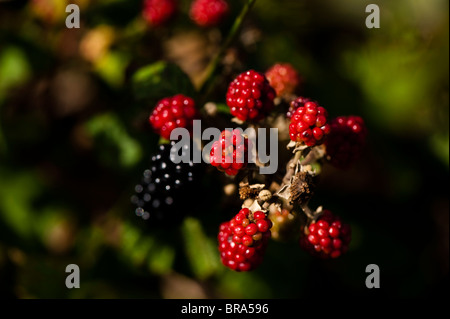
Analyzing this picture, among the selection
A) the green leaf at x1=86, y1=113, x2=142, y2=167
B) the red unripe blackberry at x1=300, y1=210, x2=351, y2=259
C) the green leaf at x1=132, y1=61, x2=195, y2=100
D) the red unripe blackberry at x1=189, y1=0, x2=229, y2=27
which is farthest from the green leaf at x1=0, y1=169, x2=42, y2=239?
the red unripe blackberry at x1=300, y1=210, x2=351, y2=259

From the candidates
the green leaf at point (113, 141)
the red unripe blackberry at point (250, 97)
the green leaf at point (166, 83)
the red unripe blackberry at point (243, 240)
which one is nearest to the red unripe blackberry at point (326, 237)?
the red unripe blackberry at point (243, 240)

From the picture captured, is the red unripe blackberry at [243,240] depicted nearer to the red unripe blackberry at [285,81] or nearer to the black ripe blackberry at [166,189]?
the black ripe blackberry at [166,189]

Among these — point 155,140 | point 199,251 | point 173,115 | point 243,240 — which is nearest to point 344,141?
point 243,240

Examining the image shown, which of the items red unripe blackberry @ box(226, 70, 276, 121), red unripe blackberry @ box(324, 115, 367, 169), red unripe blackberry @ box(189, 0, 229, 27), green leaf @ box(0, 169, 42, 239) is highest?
red unripe blackberry @ box(189, 0, 229, 27)

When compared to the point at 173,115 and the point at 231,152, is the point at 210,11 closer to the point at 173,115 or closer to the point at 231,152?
the point at 173,115

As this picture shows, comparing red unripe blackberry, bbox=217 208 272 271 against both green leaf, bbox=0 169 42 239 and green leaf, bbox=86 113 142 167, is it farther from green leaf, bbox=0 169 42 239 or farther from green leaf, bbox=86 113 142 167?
green leaf, bbox=0 169 42 239

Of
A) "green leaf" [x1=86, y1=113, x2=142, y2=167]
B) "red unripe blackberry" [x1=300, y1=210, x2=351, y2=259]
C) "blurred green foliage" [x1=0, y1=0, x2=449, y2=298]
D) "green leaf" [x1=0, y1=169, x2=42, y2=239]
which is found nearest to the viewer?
"red unripe blackberry" [x1=300, y1=210, x2=351, y2=259]
